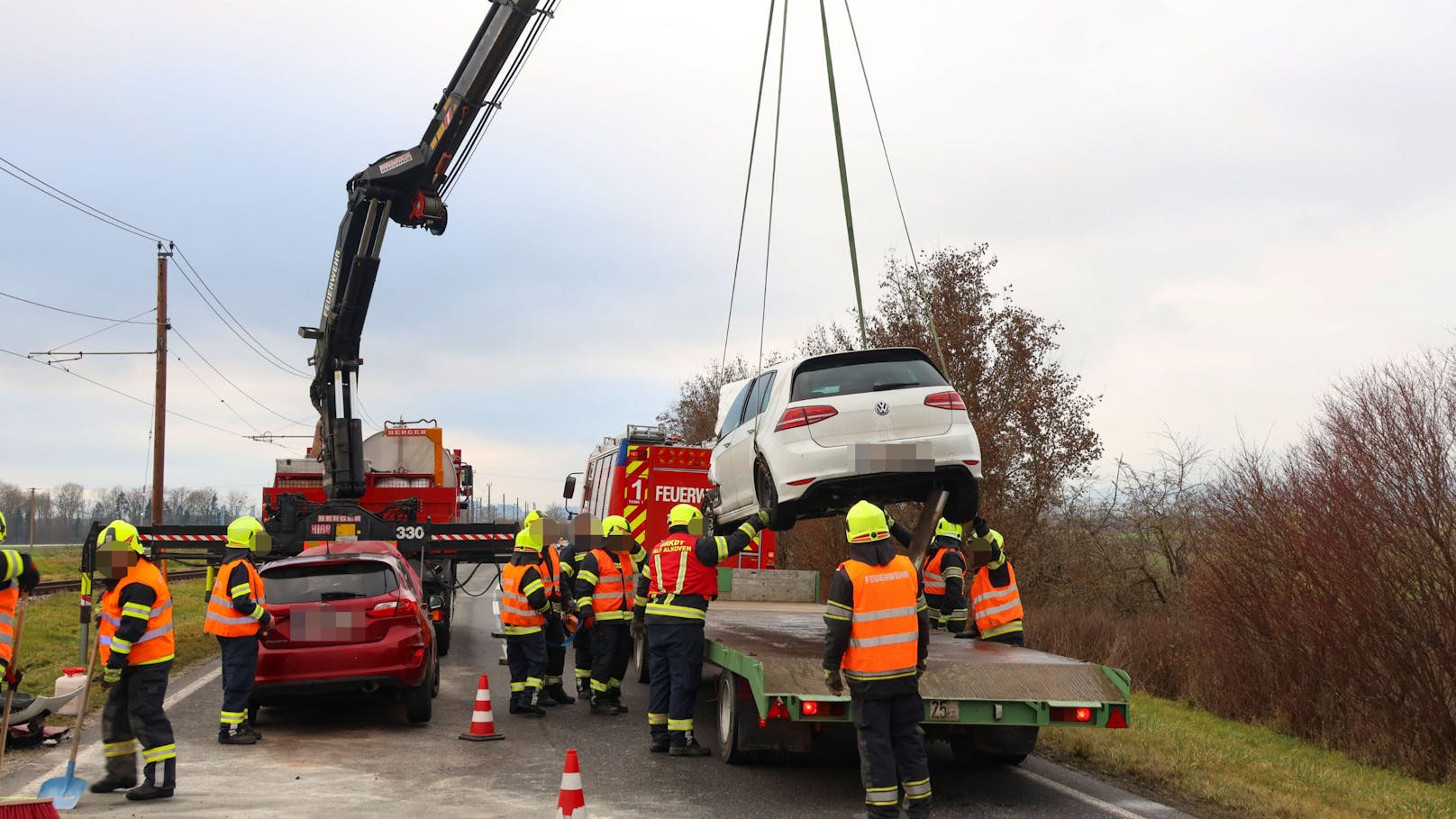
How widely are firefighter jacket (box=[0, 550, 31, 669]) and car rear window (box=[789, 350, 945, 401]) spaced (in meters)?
5.01

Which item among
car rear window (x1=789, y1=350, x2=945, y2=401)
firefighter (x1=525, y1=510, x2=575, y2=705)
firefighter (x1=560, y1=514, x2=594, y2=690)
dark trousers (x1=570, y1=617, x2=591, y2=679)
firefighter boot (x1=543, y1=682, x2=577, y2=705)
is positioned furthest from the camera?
dark trousers (x1=570, y1=617, x2=591, y2=679)

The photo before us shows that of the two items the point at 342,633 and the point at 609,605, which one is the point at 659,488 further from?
the point at 342,633

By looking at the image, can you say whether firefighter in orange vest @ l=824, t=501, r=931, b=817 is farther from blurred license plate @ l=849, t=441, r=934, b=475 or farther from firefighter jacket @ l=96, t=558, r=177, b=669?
firefighter jacket @ l=96, t=558, r=177, b=669

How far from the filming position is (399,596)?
9.68 m

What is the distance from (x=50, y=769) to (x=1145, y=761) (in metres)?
7.42

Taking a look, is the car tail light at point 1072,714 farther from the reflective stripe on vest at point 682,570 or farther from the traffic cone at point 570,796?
the traffic cone at point 570,796

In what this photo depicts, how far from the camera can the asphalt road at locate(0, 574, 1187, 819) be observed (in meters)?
6.99

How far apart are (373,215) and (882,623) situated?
11782 millimetres

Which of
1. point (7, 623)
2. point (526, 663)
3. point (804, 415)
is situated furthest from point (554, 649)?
point (7, 623)

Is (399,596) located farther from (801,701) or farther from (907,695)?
(907,695)

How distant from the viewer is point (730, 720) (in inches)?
331

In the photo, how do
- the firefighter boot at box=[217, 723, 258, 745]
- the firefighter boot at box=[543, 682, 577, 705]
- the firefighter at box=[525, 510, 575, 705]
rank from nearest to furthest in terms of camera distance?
1. the firefighter boot at box=[217, 723, 258, 745]
2. the firefighter at box=[525, 510, 575, 705]
3. the firefighter boot at box=[543, 682, 577, 705]

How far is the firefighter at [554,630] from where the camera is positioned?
36.8 ft

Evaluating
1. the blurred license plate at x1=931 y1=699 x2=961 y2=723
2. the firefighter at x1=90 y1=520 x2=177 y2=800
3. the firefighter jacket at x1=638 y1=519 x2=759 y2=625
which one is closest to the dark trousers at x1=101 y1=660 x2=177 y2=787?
the firefighter at x1=90 y1=520 x2=177 y2=800
